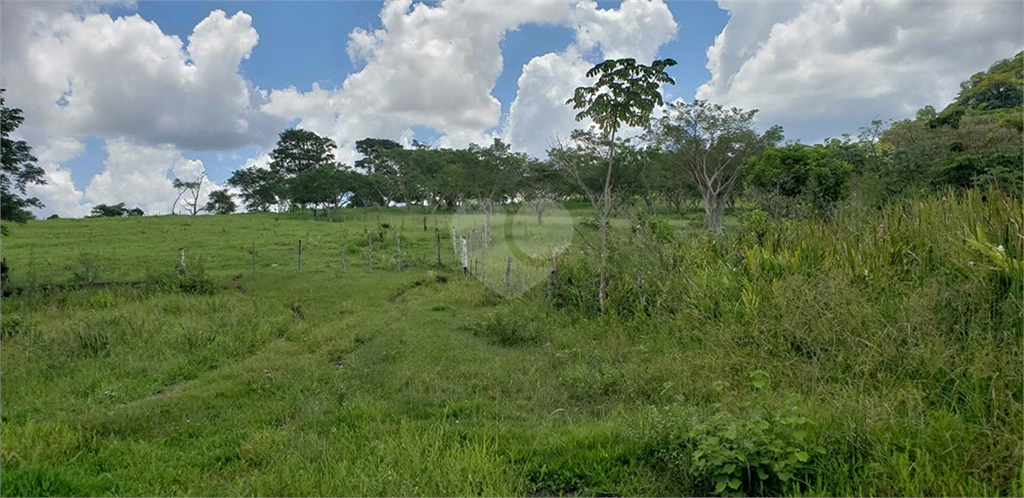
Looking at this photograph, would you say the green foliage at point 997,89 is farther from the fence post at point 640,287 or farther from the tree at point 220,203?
the tree at point 220,203

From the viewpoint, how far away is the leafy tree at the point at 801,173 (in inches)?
763

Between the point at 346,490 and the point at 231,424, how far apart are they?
187 centimetres

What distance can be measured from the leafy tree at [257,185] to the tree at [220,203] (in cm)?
159

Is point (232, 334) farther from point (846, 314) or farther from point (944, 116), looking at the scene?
point (944, 116)

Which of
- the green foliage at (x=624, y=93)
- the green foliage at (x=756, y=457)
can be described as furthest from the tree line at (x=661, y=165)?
the green foliage at (x=756, y=457)

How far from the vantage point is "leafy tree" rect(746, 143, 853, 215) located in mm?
19375

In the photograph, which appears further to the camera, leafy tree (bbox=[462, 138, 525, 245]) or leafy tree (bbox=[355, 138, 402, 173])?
leafy tree (bbox=[355, 138, 402, 173])

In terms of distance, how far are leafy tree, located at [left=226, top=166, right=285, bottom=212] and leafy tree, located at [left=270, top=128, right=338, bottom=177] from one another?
1.73 meters

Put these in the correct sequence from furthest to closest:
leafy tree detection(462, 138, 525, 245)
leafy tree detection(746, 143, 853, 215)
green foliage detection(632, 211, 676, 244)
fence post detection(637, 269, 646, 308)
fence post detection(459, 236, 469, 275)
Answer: leafy tree detection(462, 138, 525, 245), leafy tree detection(746, 143, 853, 215), fence post detection(459, 236, 469, 275), green foliage detection(632, 211, 676, 244), fence post detection(637, 269, 646, 308)

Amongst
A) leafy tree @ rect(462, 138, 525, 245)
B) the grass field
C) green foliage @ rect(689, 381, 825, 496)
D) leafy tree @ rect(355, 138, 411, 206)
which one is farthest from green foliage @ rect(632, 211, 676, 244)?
leafy tree @ rect(355, 138, 411, 206)

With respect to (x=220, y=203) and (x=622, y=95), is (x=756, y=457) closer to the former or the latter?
(x=622, y=95)

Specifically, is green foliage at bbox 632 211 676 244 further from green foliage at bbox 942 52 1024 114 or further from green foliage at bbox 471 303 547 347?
green foliage at bbox 942 52 1024 114

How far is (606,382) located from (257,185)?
185 ft

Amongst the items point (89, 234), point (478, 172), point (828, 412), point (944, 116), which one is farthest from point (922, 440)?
point (478, 172)
